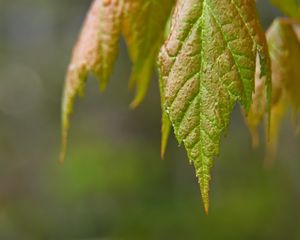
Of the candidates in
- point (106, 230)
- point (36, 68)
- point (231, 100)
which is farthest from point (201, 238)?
point (231, 100)

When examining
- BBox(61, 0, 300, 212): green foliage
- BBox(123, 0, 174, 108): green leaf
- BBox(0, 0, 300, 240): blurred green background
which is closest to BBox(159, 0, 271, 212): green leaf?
BBox(61, 0, 300, 212): green foliage

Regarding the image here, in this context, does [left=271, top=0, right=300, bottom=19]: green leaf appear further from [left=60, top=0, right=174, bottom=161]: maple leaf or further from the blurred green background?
the blurred green background

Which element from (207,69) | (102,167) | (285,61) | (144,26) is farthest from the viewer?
(102,167)

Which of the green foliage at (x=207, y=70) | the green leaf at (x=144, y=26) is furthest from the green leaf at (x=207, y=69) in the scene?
the green leaf at (x=144, y=26)

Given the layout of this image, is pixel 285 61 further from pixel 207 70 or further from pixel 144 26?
pixel 207 70

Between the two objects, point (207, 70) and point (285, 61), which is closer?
point (207, 70)

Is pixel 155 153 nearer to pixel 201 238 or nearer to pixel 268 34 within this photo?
pixel 201 238

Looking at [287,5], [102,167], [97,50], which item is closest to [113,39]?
[97,50]
